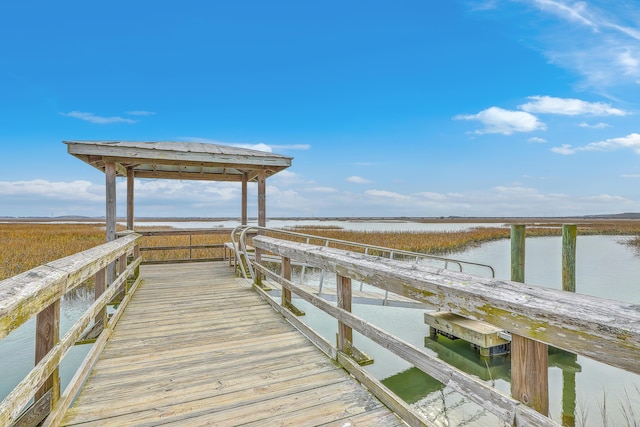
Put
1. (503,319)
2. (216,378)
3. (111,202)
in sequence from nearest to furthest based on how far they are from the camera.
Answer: (503,319) < (216,378) < (111,202)

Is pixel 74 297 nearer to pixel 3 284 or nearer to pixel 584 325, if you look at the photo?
pixel 3 284

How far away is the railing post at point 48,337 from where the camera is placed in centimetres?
Answer: 205

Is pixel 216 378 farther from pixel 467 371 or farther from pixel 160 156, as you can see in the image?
pixel 160 156

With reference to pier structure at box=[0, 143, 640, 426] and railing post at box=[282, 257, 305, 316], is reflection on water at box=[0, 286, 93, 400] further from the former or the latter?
railing post at box=[282, 257, 305, 316]

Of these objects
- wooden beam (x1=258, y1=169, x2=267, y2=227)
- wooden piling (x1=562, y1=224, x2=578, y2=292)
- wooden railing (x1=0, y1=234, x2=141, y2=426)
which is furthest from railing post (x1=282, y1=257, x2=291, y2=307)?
wooden piling (x1=562, y1=224, x2=578, y2=292)

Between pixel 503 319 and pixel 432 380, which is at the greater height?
pixel 503 319

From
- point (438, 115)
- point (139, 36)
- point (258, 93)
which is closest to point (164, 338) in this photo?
point (139, 36)

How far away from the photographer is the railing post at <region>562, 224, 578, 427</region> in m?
4.71

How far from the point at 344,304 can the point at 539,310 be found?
6.09 ft

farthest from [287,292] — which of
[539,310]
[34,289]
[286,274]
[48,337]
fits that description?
[539,310]

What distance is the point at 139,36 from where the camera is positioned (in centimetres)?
1903

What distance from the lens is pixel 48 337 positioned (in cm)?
209

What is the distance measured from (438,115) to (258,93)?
14.4 metres

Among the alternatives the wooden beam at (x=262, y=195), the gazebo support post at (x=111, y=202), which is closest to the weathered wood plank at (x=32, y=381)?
the gazebo support post at (x=111, y=202)
